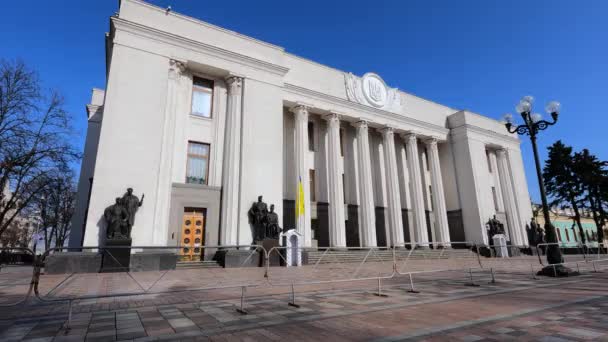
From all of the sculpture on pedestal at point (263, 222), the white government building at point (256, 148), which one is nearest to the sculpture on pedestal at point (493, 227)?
the white government building at point (256, 148)

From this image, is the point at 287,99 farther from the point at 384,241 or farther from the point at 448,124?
the point at 448,124

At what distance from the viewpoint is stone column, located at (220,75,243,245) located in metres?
16.5

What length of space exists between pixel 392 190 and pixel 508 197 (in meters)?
14.2

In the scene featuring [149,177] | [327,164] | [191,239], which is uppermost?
[327,164]

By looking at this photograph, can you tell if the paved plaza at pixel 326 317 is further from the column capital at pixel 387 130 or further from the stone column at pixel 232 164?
the column capital at pixel 387 130

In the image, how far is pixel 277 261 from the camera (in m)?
16.0

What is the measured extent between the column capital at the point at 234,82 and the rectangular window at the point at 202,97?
1205mm

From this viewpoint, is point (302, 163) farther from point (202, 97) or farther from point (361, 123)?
point (202, 97)

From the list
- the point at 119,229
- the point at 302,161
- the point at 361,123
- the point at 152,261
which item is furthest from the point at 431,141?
the point at 119,229

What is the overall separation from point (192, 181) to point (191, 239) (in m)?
3.10

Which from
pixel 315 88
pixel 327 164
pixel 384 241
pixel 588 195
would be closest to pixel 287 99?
pixel 315 88

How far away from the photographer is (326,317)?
5.04 m

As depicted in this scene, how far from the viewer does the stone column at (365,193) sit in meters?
22.6

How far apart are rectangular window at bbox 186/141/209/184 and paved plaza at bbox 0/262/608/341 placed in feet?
31.8
